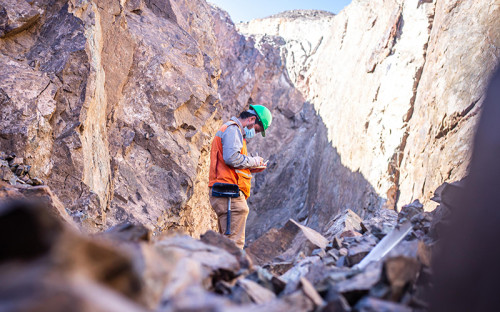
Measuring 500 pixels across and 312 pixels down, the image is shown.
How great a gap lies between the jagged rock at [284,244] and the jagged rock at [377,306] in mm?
2644

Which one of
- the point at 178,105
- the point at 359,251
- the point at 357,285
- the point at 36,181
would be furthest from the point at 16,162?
the point at 178,105

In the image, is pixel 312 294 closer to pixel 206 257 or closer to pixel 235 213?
pixel 206 257

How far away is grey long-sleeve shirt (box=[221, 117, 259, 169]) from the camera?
4840mm

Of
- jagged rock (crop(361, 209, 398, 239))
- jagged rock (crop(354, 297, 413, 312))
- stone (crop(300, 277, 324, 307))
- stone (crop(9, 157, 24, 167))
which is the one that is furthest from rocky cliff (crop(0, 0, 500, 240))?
jagged rock (crop(354, 297, 413, 312))

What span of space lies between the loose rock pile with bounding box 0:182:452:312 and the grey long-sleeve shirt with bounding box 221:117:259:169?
4.60ft

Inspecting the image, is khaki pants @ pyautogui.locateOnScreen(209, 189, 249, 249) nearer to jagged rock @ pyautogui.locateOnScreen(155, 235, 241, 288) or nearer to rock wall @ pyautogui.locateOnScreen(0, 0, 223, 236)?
rock wall @ pyautogui.locateOnScreen(0, 0, 223, 236)

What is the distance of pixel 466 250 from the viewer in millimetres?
1894

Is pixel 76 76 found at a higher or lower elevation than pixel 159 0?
lower

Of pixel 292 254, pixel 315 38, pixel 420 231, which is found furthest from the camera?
pixel 315 38

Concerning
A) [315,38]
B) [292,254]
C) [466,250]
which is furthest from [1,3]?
[315,38]

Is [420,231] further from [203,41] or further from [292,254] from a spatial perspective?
[203,41]

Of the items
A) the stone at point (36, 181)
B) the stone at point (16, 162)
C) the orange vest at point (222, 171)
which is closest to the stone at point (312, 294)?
the orange vest at point (222, 171)

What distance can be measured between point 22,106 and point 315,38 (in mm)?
21718

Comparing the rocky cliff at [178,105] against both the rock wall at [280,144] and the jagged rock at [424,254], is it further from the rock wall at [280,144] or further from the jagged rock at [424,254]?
the jagged rock at [424,254]
